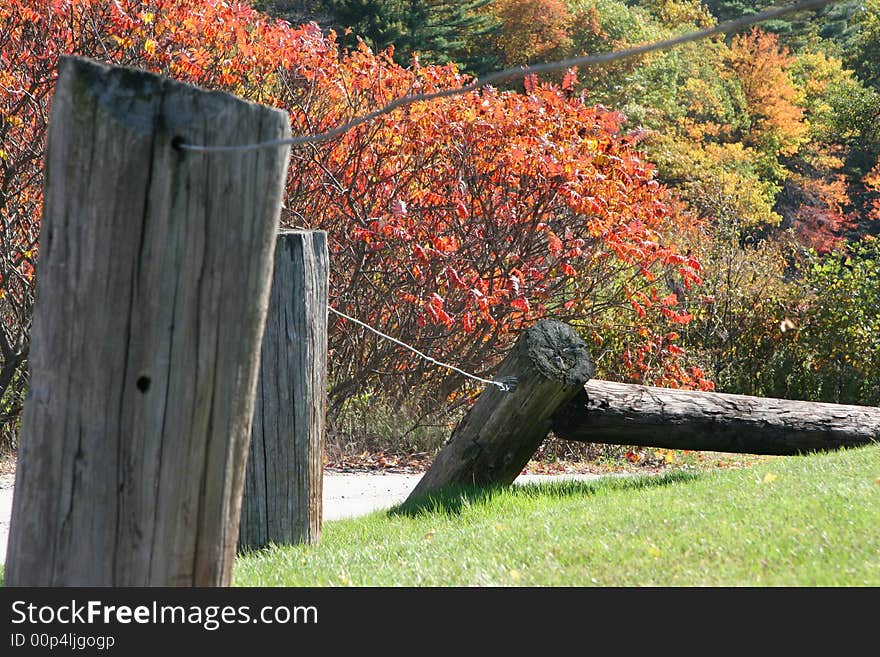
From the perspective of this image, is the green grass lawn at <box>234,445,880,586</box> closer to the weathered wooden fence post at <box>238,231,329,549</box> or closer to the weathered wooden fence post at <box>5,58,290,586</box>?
the weathered wooden fence post at <box>238,231,329,549</box>

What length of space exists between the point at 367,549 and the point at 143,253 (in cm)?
247

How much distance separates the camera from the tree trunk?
5.47 metres

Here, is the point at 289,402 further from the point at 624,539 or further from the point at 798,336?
the point at 798,336

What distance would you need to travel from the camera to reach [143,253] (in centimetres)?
217

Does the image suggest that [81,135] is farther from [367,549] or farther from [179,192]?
[367,549]

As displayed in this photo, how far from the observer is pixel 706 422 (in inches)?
249

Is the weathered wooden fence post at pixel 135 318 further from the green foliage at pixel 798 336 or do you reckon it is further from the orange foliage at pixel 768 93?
the orange foliage at pixel 768 93

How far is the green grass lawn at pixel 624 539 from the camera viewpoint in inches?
136

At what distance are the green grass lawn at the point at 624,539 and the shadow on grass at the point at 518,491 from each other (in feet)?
0.06

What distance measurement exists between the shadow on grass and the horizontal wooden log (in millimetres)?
272

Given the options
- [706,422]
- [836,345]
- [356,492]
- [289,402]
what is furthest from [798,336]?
[289,402]

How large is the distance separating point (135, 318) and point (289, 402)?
2229mm

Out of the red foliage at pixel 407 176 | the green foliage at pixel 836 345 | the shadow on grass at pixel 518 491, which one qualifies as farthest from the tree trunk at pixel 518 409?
the green foliage at pixel 836 345
